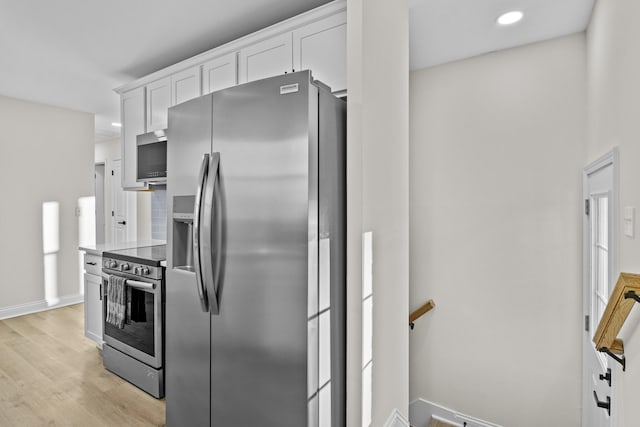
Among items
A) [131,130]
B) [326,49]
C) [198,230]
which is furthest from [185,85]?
[198,230]

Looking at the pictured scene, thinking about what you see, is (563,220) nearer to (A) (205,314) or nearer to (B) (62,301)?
(A) (205,314)

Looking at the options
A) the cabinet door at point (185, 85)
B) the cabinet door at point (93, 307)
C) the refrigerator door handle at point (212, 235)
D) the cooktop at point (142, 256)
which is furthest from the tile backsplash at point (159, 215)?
the refrigerator door handle at point (212, 235)

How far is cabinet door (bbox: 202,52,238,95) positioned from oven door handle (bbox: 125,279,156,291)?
158 centimetres

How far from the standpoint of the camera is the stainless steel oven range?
240 cm

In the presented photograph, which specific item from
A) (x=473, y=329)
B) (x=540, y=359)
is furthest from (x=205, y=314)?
(x=540, y=359)

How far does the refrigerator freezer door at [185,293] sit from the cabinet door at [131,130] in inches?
68.2

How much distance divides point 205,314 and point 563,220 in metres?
2.40

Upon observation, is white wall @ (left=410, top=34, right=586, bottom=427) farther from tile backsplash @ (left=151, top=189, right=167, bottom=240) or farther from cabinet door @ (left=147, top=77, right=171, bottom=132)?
tile backsplash @ (left=151, top=189, right=167, bottom=240)

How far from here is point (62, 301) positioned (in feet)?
15.1

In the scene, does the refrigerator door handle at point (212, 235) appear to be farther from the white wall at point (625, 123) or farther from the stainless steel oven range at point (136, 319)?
the white wall at point (625, 123)

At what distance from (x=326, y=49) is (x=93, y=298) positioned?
9.76ft

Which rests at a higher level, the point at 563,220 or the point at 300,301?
the point at 563,220

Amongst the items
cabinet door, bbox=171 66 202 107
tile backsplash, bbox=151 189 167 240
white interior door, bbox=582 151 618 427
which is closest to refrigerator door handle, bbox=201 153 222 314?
cabinet door, bbox=171 66 202 107

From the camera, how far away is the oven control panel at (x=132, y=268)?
7.91 feet
